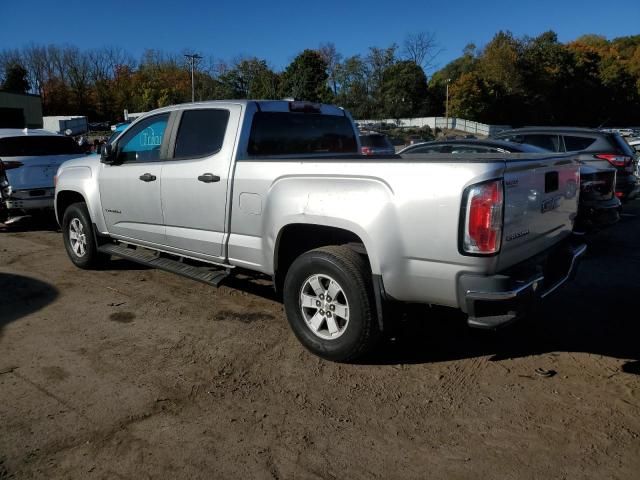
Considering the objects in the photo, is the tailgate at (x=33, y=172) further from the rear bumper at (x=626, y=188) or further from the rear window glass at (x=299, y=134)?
the rear bumper at (x=626, y=188)

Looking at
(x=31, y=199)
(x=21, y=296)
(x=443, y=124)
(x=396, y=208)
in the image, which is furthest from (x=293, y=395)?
(x=443, y=124)

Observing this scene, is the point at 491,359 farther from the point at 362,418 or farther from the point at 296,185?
the point at 296,185

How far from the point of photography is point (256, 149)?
457 cm

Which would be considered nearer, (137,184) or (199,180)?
(199,180)

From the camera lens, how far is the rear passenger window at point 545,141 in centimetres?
1003

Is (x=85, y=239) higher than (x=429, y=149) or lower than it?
lower

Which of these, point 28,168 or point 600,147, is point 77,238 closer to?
point 28,168

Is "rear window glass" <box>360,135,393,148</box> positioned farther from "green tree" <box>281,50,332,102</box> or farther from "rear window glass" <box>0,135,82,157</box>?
"green tree" <box>281,50,332,102</box>

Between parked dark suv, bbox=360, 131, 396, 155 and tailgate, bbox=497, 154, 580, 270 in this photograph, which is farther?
parked dark suv, bbox=360, 131, 396, 155

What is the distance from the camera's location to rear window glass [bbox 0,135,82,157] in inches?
350

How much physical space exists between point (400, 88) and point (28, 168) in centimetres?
6669

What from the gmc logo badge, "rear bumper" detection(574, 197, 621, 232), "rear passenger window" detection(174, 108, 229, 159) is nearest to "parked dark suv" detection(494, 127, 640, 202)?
"rear bumper" detection(574, 197, 621, 232)

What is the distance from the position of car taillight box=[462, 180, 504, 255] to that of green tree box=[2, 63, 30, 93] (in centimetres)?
8931

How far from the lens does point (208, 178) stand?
14.7 feet
